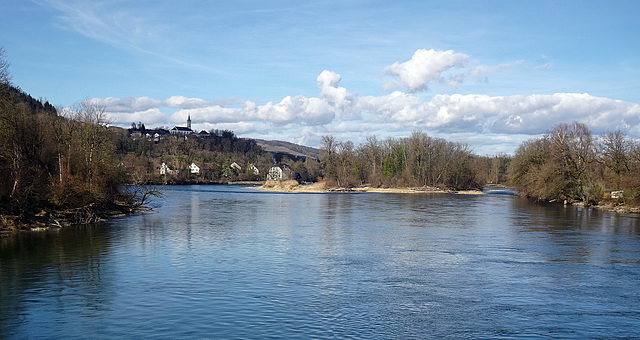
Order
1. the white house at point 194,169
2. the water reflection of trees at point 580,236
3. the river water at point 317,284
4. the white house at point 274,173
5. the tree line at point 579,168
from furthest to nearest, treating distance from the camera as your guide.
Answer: the white house at point 274,173, the white house at point 194,169, the tree line at point 579,168, the water reflection of trees at point 580,236, the river water at point 317,284

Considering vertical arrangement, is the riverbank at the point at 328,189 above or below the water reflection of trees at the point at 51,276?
above

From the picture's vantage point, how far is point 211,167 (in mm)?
129375

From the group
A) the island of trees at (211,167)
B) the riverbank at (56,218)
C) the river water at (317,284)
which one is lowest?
the river water at (317,284)

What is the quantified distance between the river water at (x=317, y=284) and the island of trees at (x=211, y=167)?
3652mm

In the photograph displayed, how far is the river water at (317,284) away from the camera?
39.5 ft

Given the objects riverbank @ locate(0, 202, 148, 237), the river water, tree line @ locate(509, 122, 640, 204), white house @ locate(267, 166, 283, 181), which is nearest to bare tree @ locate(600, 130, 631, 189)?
tree line @ locate(509, 122, 640, 204)

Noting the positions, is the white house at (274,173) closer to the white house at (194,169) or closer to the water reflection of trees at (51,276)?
the white house at (194,169)

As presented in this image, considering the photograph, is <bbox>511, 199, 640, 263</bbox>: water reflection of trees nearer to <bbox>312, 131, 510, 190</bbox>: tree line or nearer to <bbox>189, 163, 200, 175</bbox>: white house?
<bbox>312, 131, 510, 190</bbox>: tree line

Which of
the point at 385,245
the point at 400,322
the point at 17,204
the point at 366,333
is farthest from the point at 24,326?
the point at 17,204

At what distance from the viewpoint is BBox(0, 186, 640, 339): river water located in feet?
39.5

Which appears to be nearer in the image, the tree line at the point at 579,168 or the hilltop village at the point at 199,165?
the tree line at the point at 579,168

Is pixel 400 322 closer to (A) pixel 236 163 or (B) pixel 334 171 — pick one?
(B) pixel 334 171

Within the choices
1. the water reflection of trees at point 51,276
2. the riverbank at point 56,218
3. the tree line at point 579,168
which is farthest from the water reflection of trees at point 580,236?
the riverbank at point 56,218

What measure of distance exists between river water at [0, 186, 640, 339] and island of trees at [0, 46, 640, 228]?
3.65 meters
